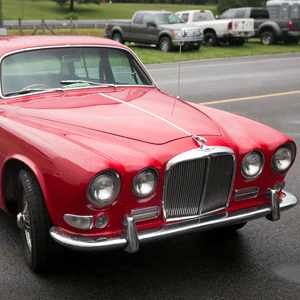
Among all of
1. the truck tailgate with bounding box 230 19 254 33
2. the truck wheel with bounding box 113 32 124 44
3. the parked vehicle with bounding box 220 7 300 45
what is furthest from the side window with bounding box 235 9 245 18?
the truck wheel with bounding box 113 32 124 44

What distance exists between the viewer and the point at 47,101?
4219mm

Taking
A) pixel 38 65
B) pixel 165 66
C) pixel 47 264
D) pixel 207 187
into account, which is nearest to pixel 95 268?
pixel 47 264

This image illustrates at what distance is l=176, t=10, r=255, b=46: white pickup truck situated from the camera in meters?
23.4

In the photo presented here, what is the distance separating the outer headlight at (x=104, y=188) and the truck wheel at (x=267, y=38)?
2392cm

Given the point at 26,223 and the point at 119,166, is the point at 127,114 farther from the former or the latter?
the point at 26,223

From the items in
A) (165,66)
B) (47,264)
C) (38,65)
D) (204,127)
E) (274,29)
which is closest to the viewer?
(47,264)

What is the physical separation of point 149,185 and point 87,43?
221cm

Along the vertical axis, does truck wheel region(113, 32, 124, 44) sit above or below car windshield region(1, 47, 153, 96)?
below

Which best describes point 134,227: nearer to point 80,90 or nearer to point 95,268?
point 95,268

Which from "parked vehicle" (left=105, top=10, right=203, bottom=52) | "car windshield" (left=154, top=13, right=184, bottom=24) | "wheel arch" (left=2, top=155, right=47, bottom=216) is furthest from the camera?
"car windshield" (left=154, top=13, right=184, bottom=24)

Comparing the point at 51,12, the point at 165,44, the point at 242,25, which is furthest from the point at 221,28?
the point at 51,12

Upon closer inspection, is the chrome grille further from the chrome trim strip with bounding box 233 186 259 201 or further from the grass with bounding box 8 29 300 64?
the grass with bounding box 8 29 300 64

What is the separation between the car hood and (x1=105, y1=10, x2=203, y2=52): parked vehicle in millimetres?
16329

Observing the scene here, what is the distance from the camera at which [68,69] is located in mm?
4664
